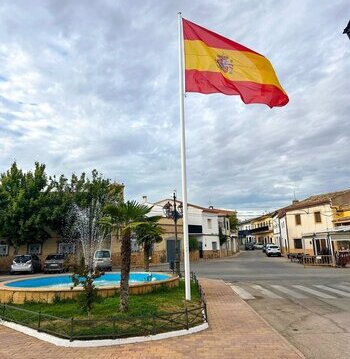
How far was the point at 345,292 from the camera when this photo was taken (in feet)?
50.9

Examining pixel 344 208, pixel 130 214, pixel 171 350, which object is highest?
pixel 344 208

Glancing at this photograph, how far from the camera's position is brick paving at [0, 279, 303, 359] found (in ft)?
22.6

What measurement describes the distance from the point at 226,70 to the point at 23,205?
23768 mm

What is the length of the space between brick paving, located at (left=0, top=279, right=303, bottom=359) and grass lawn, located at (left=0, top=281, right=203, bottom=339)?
40cm

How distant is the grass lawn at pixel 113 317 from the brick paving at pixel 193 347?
1.33ft

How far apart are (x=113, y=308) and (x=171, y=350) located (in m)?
3.48

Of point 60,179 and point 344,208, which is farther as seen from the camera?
point 344,208

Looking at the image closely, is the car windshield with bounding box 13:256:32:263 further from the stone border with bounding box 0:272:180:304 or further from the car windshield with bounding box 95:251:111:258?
the stone border with bounding box 0:272:180:304

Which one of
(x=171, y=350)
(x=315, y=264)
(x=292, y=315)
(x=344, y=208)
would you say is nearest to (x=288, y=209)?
(x=344, y=208)

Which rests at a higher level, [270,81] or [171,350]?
[270,81]

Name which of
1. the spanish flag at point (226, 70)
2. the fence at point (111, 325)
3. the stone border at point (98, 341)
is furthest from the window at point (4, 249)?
the spanish flag at point (226, 70)

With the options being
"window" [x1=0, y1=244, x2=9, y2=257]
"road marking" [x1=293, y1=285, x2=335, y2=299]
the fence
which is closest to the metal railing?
"road marking" [x1=293, y1=285, x2=335, y2=299]

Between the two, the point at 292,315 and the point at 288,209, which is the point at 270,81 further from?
the point at 288,209

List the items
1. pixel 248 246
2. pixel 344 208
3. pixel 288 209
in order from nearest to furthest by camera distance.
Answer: pixel 344 208 → pixel 288 209 → pixel 248 246
